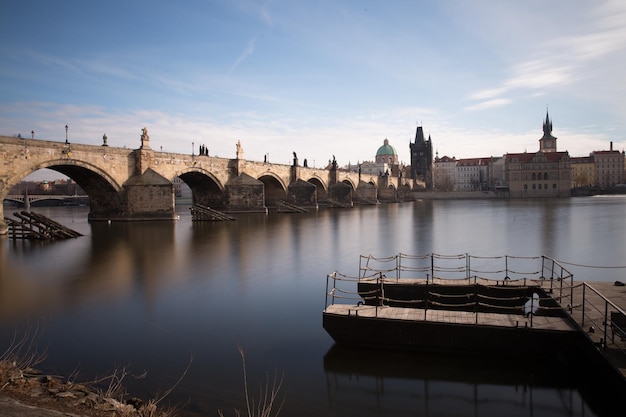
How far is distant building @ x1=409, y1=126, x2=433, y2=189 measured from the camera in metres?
124

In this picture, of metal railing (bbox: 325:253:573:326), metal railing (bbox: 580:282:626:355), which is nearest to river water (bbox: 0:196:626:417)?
metal railing (bbox: 580:282:626:355)

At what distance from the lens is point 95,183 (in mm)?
29844

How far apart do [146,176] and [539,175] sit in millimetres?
87579

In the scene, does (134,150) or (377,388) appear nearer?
(377,388)

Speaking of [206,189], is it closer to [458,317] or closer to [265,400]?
[458,317]

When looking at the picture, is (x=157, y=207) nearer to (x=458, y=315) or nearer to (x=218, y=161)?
(x=218, y=161)

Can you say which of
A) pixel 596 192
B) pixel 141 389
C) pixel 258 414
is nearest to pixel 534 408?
pixel 258 414

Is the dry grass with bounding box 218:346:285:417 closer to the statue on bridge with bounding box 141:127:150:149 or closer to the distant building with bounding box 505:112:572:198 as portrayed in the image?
the statue on bridge with bounding box 141:127:150:149

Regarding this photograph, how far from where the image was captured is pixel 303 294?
1077 centimetres

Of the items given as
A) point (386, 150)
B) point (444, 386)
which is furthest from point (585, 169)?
point (444, 386)

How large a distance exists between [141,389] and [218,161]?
3447cm

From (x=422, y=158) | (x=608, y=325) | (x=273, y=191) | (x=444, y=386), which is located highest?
(x=422, y=158)

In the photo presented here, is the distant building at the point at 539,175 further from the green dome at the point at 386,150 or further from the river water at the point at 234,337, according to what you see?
the river water at the point at 234,337

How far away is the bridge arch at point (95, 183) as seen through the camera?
2618 cm
